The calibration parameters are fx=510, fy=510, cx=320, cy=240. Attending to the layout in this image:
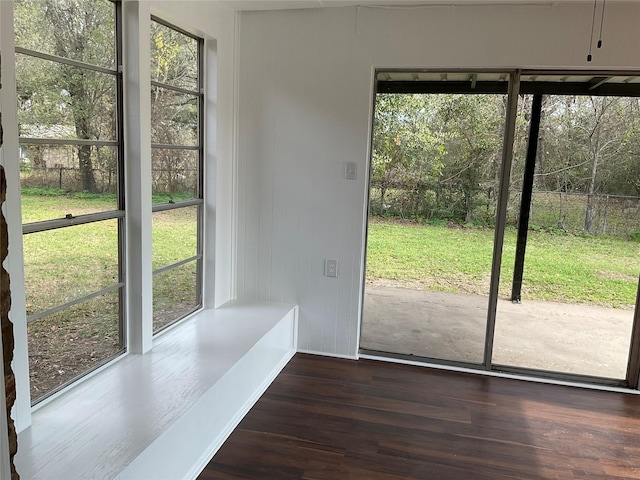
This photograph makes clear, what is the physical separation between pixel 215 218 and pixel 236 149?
0.56 m

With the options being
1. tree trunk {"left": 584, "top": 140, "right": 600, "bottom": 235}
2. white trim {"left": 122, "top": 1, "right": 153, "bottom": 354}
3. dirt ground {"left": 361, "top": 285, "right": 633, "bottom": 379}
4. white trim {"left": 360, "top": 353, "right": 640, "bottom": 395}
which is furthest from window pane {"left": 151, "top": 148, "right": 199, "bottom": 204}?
tree trunk {"left": 584, "top": 140, "right": 600, "bottom": 235}

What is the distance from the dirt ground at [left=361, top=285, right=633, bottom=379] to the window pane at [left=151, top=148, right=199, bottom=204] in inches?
58.4

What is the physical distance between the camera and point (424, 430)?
111 inches

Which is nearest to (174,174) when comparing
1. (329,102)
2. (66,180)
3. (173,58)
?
(173,58)

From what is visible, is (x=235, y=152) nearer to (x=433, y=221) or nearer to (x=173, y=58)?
(x=173, y=58)

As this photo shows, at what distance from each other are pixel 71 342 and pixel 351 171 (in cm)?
207

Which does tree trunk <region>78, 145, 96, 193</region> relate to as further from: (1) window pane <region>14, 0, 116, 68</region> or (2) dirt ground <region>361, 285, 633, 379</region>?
(2) dirt ground <region>361, 285, 633, 379</region>

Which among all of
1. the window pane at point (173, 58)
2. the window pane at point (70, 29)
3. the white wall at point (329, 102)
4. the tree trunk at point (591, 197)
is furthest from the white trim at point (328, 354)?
the window pane at point (70, 29)

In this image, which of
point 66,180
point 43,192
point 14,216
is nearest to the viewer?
point 14,216

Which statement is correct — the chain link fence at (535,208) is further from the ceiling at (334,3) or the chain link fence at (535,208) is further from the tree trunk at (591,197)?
the ceiling at (334,3)

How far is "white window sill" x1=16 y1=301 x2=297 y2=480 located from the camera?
6.17 feet

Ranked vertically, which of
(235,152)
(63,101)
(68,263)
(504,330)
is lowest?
(504,330)

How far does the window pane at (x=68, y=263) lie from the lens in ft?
6.91

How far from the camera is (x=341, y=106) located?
3549mm
